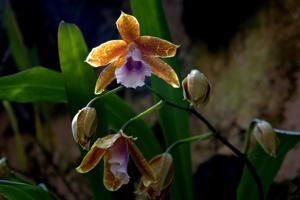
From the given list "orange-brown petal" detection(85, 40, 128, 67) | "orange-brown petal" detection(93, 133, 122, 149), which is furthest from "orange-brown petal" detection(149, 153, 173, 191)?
"orange-brown petal" detection(85, 40, 128, 67)

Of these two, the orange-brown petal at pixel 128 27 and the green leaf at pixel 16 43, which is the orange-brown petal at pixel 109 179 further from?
the green leaf at pixel 16 43

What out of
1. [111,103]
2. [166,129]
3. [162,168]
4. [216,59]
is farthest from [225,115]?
[162,168]

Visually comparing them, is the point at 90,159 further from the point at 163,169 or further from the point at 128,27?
the point at 128,27

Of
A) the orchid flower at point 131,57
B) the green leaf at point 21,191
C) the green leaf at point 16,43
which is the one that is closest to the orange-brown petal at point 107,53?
the orchid flower at point 131,57

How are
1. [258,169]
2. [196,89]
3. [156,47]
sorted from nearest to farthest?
[196,89] → [156,47] → [258,169]

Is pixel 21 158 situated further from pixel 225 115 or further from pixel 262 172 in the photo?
pixel 262 172

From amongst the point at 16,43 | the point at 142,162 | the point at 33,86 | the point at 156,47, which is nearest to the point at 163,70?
the point at 156,47
